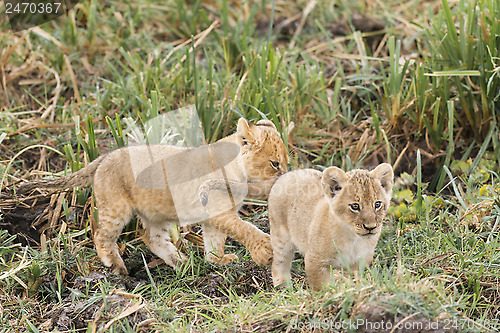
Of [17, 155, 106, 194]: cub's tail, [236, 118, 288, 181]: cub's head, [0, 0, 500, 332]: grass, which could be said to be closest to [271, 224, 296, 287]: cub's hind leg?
[0, 0, 500, 332]: grass

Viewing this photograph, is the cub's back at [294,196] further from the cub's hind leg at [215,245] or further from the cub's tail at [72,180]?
the cub's tail at [72,180]

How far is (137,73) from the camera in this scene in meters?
6.23

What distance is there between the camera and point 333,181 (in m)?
3.74

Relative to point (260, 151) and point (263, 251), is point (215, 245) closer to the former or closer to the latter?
point (263, 251)

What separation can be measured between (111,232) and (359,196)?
1.81 meters

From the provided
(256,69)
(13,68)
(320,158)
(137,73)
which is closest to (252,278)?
(320,158)

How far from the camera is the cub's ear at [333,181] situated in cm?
367

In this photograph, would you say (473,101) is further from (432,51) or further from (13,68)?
(13,68)

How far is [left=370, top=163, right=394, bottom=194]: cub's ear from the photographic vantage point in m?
3.71

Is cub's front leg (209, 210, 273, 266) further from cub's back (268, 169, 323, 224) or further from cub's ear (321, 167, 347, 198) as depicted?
cub's ear (321, 167, 347, 198)

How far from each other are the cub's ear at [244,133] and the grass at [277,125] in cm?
95
